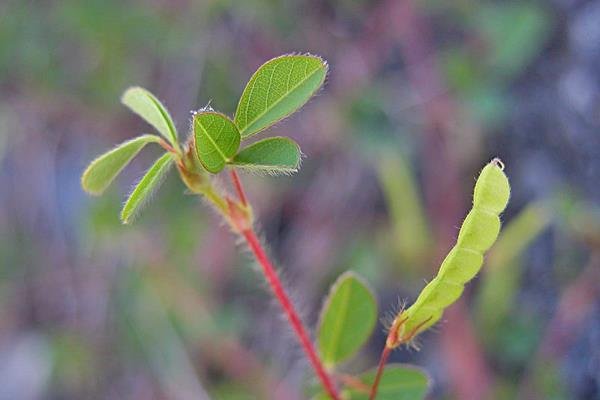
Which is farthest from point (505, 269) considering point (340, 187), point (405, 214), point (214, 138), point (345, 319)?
point (214, 138)

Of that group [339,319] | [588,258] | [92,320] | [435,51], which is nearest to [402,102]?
[435,51]

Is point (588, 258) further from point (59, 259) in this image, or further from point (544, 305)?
point (59, 259)

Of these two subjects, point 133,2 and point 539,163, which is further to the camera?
point 133,2

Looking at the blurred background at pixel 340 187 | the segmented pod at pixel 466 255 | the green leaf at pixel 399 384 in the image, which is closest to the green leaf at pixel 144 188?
the segmented pod at pixel 466 255

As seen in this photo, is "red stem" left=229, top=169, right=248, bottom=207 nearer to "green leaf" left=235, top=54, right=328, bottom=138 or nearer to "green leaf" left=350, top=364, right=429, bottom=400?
"green leaf" left=235, top=54, right=328, bottom=138

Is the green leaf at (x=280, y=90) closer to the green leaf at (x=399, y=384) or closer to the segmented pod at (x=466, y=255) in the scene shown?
the segmented pod at (x=466, y=255)

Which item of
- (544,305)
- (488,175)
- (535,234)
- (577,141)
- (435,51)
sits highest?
(435,51)

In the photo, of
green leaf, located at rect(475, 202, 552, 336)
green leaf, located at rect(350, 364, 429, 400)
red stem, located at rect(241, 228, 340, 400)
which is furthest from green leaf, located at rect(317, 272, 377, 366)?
green leaf, located at rect(475, 202, 552, 336)

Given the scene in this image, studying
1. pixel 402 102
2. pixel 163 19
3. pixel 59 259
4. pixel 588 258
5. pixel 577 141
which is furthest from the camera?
pixel 59 259
